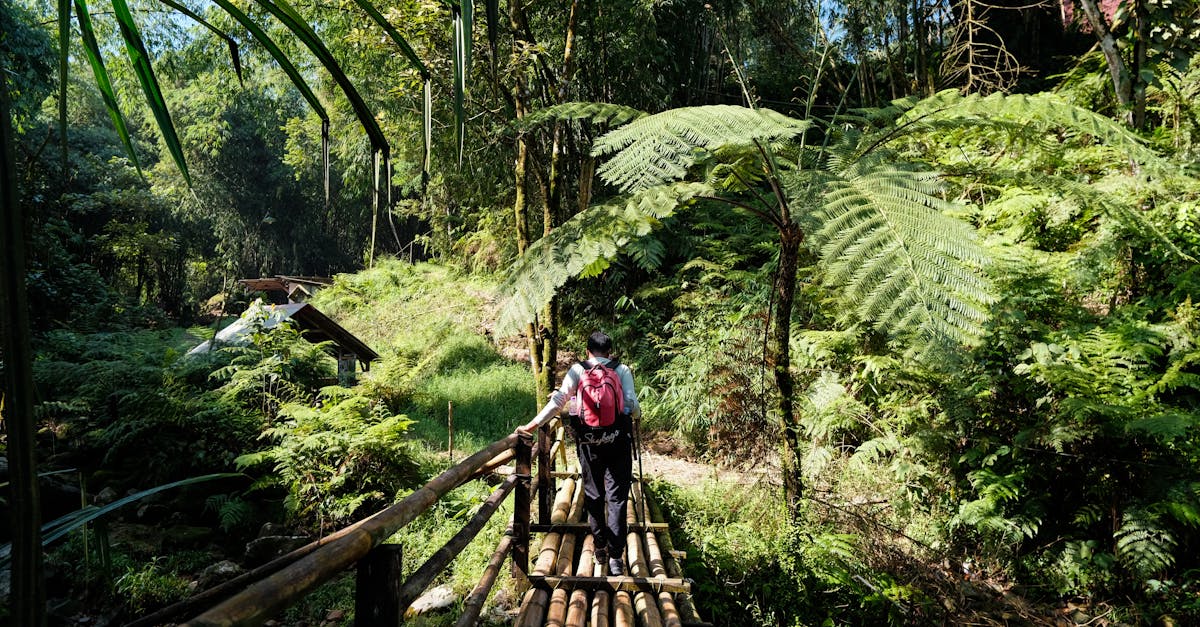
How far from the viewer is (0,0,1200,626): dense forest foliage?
3227mm

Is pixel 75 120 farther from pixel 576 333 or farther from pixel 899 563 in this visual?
pixel 899 563

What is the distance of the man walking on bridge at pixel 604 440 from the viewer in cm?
375

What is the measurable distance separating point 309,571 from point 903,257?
2886 mm

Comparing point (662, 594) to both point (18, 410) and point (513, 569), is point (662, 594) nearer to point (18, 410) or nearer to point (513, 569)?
point (513, 569)

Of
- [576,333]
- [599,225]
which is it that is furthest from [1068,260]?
[576,333]

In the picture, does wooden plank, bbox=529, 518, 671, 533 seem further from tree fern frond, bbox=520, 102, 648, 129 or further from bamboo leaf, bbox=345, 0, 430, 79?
bamboo leaf, bbox=345, 0, 430, 79

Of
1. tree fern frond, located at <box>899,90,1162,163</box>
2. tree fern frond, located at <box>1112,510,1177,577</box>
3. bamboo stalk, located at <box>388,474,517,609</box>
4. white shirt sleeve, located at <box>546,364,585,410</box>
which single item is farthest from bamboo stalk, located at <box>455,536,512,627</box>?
tree fern frond, located at <box>1112,510,1177,577</box>

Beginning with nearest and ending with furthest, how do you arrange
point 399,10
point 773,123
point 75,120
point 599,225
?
point 773,123 → point 599,225 → point 399,10 → point 75,120

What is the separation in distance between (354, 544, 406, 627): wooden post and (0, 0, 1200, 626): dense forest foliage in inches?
24.5

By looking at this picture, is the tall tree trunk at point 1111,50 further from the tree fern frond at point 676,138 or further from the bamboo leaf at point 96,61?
the bamboo leaf at point 96,61

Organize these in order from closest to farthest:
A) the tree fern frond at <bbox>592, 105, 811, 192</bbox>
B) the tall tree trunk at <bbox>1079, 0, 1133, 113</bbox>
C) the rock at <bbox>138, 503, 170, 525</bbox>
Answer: the tree fern frond at <bbox>592, 105, 811, 192</bbox>, the tall tree trunk at <bbox>1079, 0, 1133, 113</bbox>, the rock at <bbox>138, 503, 170, 525</bbox>

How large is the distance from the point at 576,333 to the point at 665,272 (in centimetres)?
205

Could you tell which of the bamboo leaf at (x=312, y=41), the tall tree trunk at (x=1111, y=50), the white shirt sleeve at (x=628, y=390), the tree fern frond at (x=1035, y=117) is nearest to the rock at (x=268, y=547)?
the white shirt sleeve at (x=628, y=390)

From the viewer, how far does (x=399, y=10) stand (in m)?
6.32
